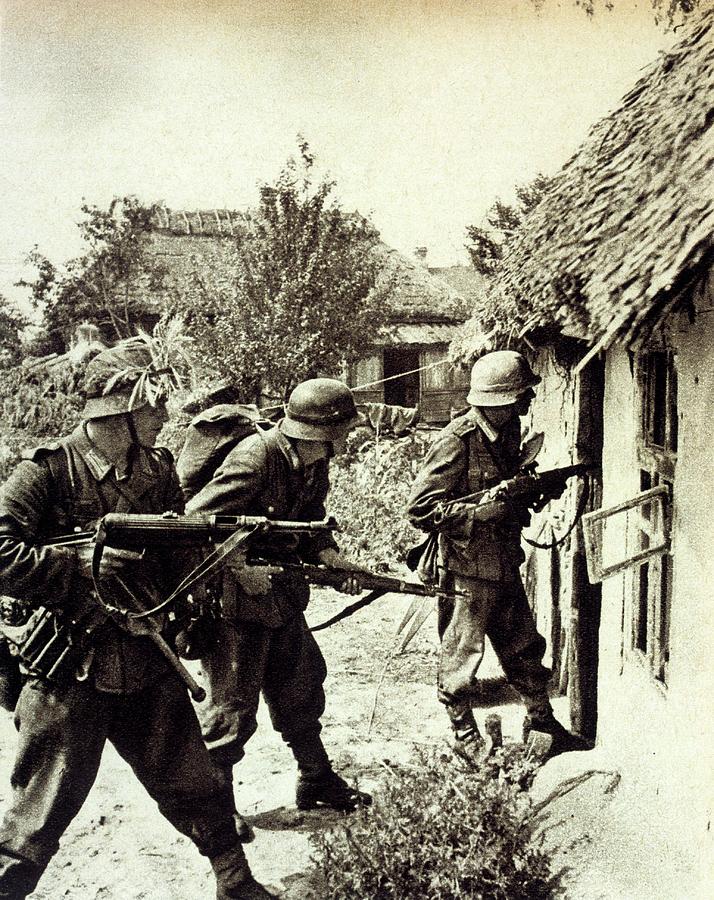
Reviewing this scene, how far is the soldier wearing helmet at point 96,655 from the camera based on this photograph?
111 inches

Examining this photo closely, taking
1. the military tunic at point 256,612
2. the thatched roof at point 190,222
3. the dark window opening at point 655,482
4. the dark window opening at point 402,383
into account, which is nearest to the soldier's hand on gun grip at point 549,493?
the dark window opening at point 655,482

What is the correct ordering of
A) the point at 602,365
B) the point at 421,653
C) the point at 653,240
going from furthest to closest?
the point at 421,653 < the point at 602,365 < the point at 653,240

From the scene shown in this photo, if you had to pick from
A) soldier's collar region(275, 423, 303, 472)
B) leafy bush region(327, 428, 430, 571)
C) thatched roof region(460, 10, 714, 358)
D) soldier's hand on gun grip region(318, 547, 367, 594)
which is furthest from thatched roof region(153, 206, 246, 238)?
soldier's hand on gun grip region(318, 547, 367, 594)

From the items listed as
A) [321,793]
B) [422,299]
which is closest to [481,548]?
[321,793]

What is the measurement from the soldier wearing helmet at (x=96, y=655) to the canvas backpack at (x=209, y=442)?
750 millimetres

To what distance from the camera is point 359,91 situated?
4148mm

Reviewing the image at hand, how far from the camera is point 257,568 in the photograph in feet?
11.9

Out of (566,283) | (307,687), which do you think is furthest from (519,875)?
(566,283)

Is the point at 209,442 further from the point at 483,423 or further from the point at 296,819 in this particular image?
the point at 296,819

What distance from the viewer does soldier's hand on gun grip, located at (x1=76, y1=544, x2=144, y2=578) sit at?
9.30 ft

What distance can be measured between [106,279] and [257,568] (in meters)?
9.85

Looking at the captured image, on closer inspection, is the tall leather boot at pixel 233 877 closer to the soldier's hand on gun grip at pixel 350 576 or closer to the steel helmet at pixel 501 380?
the soldier's hand on gun grip at pixel 350 576

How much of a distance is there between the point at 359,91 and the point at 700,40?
1944mm

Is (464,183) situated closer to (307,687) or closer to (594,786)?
(307,687)
